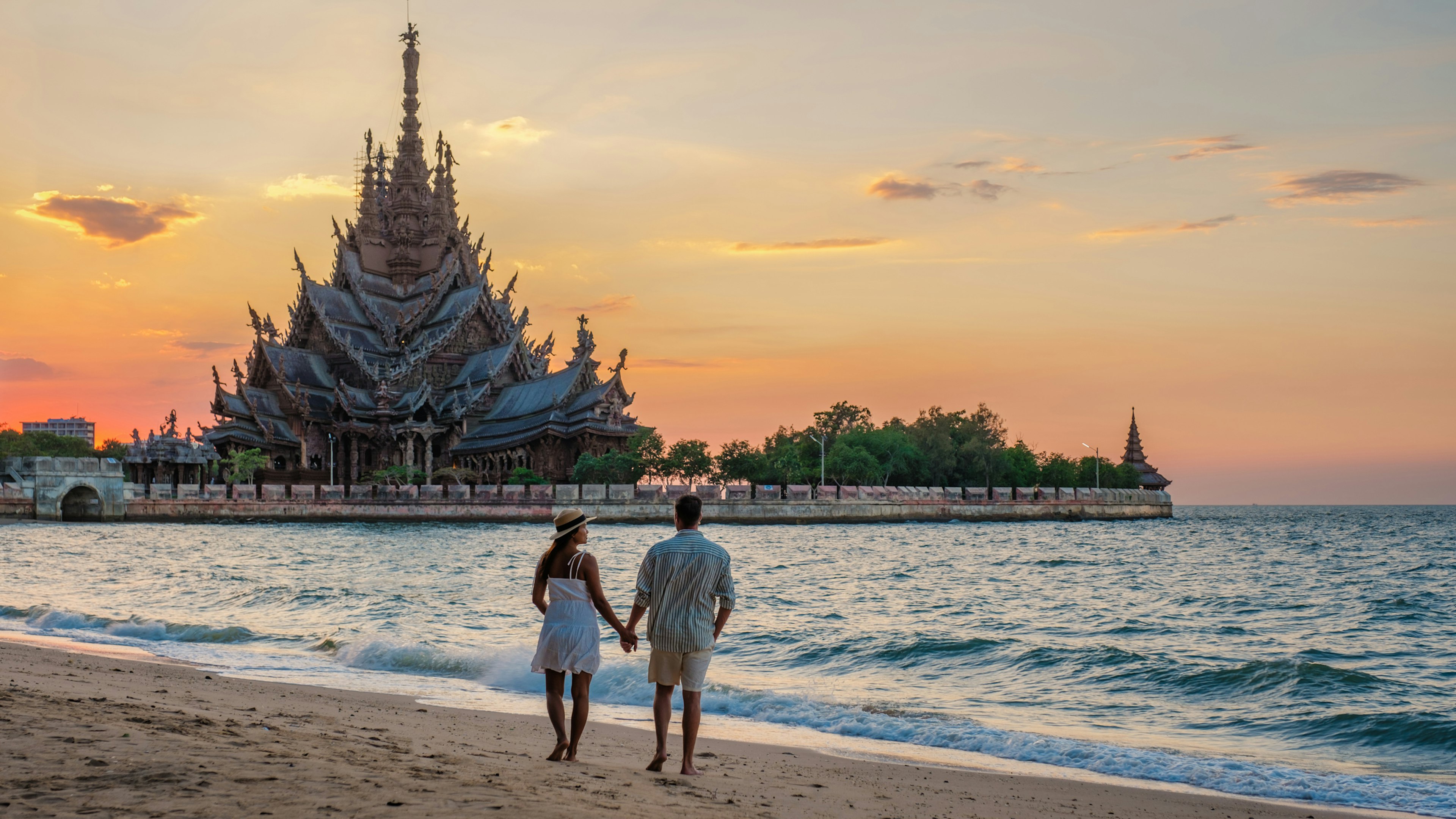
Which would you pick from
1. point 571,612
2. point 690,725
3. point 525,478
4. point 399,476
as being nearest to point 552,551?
point 571,612

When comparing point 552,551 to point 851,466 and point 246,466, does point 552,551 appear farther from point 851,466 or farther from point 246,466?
point 851,466

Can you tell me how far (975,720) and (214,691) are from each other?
7.08m

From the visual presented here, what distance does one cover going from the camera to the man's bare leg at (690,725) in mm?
7102

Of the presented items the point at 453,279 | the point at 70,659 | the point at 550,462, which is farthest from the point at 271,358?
the point at 70,659

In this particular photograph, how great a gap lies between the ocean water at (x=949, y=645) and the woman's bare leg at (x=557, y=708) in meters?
3.74

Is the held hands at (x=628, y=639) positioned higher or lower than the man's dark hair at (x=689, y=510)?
lower

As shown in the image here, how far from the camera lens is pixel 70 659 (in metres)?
12.4

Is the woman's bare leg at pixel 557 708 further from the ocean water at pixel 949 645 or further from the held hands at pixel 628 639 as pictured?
the ocean water at pixel 949 645

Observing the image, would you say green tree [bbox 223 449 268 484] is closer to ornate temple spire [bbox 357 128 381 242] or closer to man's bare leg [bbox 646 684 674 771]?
ornate temple spire [bbox 357 128 381 242]

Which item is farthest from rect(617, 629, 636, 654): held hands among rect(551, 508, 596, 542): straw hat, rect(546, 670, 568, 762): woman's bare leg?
rect(551, 508, 596, 542): straw hat

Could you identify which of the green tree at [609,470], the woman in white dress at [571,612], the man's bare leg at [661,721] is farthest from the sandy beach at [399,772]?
the green tree at [609,470]

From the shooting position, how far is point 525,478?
229ft

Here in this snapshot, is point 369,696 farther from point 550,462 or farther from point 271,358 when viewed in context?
point 271,358

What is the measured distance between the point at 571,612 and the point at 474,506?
197 feet
